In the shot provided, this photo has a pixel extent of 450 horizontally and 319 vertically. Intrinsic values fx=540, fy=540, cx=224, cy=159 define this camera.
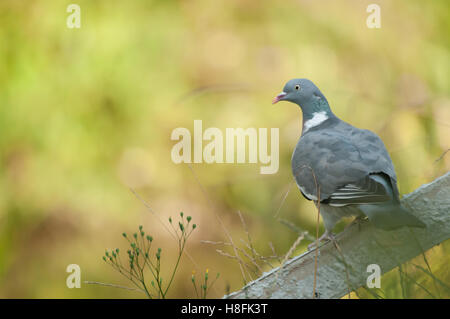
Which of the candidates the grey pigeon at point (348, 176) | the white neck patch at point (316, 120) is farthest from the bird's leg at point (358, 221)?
the white neck patch at point (316, 120)

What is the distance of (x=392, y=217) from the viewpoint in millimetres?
990

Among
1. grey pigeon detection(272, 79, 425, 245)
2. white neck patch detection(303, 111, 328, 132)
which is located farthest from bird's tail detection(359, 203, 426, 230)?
white neck patch detection(303, 111, 328, 132)

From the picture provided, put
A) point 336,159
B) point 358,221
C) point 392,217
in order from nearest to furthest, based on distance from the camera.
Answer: point 392,217 → point 358,221 → point 336,159

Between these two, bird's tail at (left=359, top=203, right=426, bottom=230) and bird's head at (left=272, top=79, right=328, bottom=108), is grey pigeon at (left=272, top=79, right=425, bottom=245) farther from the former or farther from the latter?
bird's head at (left=272, top=79, right=328, bottom=108)

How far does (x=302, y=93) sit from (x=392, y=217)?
0.60 m

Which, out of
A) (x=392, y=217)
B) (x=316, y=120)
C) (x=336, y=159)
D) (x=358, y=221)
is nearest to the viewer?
(x=392, y=217)

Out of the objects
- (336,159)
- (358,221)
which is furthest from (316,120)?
(358,221)

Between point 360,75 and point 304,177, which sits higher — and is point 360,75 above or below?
above

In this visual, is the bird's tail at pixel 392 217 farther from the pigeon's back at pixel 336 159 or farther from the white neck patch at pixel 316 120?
the white neck patch at pixel 316 120

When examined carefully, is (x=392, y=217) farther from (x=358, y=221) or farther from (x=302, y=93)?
(x=302, y=93)

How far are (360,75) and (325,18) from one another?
0.33 m
